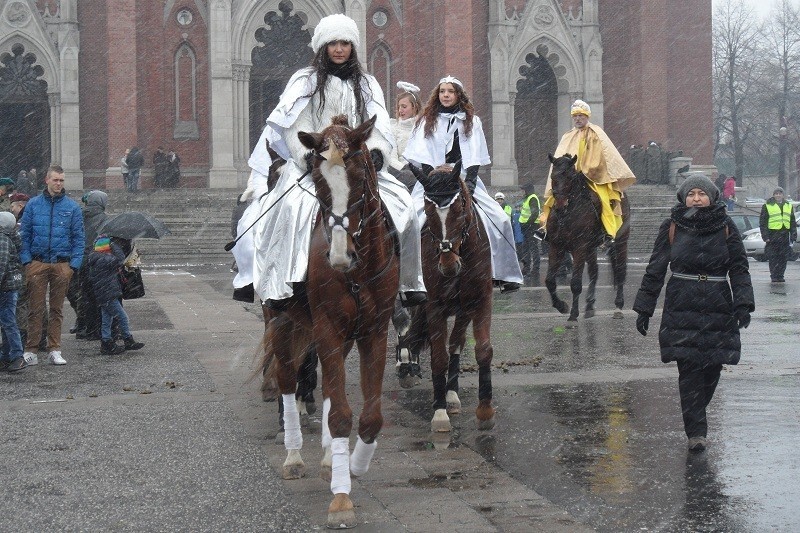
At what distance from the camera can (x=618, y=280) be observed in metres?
15.6

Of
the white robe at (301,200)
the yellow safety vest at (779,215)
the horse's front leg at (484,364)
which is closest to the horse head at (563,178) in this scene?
the horse's front leg at (484,364)

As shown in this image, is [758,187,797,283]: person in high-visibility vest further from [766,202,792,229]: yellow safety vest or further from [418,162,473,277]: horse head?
[418,162,473,277]: horse head

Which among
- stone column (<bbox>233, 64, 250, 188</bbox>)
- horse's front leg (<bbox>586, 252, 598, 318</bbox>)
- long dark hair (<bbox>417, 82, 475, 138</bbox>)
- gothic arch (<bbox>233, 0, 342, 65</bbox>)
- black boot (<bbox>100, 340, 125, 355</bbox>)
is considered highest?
gothic arch (<bbox>233, 0, 342, 65</bbox>)

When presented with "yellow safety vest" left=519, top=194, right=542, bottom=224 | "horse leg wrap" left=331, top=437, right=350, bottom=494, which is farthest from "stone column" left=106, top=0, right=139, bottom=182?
"horse leg wrap" left=331, top=437, right=350, bottom=494

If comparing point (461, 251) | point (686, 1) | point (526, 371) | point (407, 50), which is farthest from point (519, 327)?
point (686, 1)

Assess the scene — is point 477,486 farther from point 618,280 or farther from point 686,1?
point 686,1

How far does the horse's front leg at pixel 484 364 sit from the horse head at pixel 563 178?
A: 19.1 ft

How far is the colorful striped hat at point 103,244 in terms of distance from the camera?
13.1 m

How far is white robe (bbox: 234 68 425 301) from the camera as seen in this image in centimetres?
647

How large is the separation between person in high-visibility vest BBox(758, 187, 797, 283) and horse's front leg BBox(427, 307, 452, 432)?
48.9 feet

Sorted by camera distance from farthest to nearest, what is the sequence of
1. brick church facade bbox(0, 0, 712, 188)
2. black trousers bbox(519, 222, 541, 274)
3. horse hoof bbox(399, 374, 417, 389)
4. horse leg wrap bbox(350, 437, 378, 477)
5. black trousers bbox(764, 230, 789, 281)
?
brick church facade bbox(0, 0, 712, 188), black trousers bbox(519, 222, 541, 274), black trousers bbox(764, 230, 789, 281), horse hoof bbox(399, 374, 417, 389), horse leg wrap bbox(350, 437, 378, 477)

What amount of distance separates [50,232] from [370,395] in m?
7.02

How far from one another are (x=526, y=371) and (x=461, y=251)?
9.25ft

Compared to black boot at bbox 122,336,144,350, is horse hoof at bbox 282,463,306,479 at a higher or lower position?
lower
